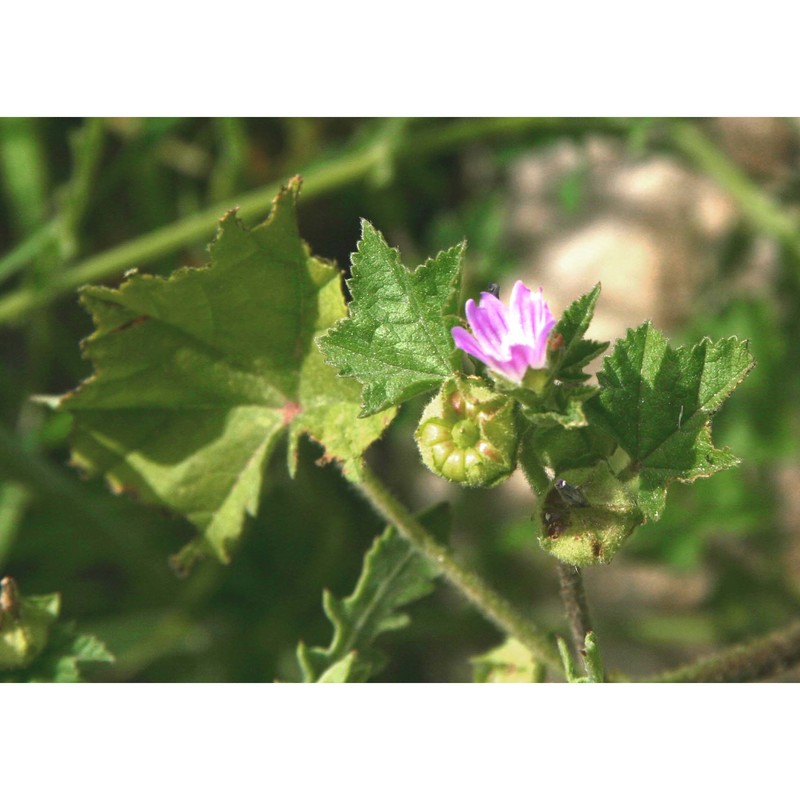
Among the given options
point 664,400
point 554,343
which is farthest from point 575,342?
point 664,400

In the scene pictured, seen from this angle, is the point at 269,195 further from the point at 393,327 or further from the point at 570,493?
the point at 570,493

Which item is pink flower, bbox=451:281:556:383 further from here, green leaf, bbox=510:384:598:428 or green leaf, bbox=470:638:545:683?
green leaf, bbox=470:638:545:683

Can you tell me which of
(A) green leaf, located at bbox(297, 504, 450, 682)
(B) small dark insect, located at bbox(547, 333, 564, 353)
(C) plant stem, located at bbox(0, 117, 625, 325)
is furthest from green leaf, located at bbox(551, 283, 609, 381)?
(C) plant stem, located at bbox(0, 117, 625, 325)

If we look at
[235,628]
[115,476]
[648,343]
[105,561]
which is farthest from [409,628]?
[648,343]

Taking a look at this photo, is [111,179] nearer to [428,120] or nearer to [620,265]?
[428,120]

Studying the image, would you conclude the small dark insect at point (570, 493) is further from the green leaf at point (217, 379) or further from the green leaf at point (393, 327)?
the green leaf at point (217, 379)
